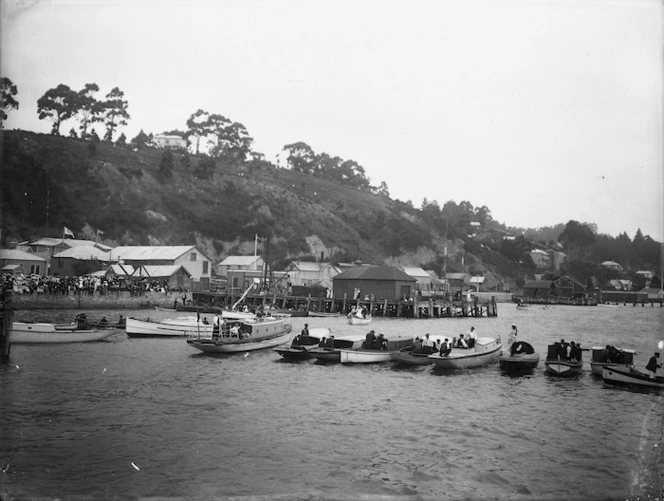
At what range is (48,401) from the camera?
76.7ft

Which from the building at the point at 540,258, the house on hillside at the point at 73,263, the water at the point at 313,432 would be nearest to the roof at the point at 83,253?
the house on hillside at the point at 73,263

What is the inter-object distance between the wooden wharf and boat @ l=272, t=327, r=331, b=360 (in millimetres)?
36076

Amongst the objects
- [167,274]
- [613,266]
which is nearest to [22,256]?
[167,274]

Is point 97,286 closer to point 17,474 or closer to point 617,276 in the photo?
point 17,474

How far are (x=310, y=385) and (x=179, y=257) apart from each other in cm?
6168

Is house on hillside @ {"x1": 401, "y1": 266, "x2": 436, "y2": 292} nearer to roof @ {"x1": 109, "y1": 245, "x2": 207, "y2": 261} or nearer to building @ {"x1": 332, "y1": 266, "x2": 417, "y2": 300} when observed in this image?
building @ {"x1": 332, "y1": 266, "x2": 417, "y2": 300}

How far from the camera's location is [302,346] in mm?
36688

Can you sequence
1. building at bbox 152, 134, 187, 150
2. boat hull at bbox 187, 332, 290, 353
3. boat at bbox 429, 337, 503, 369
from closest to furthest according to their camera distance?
1. boat at bbox 429, 337, 503, 369
2. boat hull at bbox 187, 332, 290, 353
3. building at bbox 152, 134, 187, 150

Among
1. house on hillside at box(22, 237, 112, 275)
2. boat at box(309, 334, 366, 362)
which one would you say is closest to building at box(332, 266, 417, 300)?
house on hillside at box(22, 237, 112, 275)

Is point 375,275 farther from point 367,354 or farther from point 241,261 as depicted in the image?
point 367,354

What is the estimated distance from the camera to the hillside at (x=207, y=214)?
3457 inches

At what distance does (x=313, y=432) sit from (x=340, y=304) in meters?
61.9

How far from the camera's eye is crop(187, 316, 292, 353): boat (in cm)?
3772

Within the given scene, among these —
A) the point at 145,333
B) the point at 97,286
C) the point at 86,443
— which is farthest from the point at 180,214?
the point at 86,443
